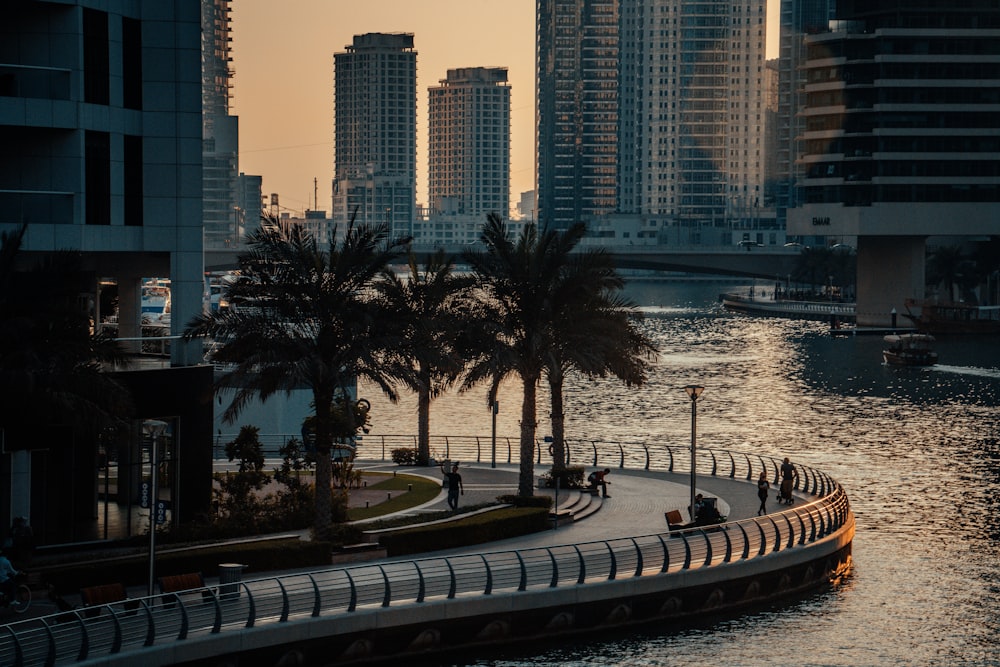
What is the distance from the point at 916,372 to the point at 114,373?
290 ft

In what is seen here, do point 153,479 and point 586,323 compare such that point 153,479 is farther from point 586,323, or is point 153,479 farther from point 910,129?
point 910,129

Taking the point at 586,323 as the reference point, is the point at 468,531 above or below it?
below

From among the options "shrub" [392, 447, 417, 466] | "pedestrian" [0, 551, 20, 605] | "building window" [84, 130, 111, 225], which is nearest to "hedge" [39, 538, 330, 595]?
"pedestrian" [0, 551, 20, 605]

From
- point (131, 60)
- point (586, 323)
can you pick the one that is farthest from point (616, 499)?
point (131, 60)

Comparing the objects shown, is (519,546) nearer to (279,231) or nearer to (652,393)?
(279,231)

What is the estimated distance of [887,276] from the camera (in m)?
176

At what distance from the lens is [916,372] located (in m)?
119

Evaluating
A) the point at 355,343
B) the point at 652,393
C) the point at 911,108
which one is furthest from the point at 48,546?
the point at 911,108

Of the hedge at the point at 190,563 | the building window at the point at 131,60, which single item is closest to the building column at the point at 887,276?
the building window at the point at 131,60

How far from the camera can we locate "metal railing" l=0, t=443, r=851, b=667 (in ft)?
Answer: 101

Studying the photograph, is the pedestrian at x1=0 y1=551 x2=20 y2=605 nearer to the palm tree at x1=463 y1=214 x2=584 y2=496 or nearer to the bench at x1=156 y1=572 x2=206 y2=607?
the bench at x1=156 y1=572 x2=206 y2=607

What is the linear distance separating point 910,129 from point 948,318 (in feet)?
69.3

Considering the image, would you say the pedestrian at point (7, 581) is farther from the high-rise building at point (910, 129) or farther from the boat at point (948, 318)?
the high-rise building at point (910, 129)

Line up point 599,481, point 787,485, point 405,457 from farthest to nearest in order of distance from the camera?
point 405,457
point 599,481
point 787,485
